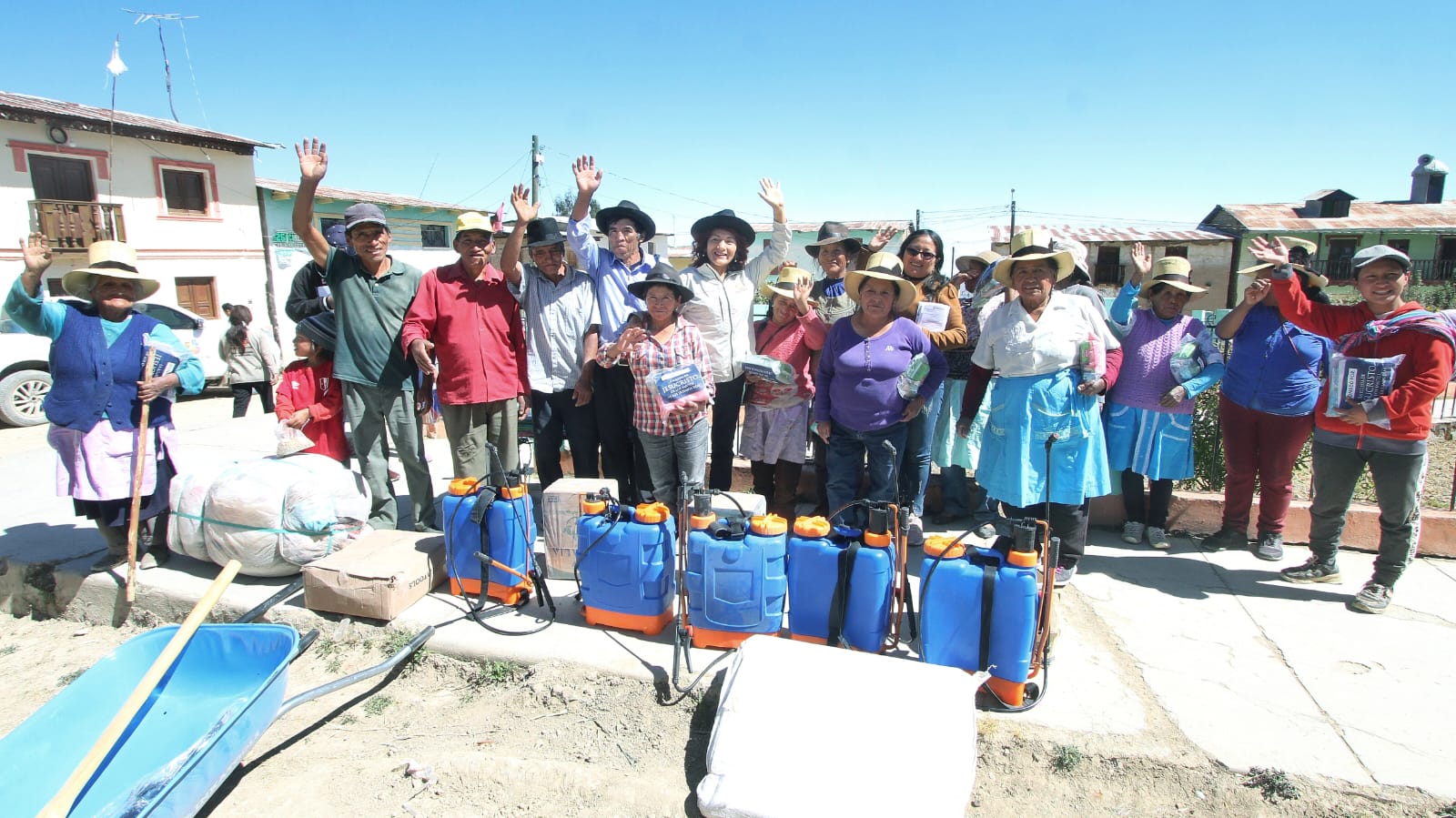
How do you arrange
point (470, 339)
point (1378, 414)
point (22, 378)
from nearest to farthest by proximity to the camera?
point (1378, 414)
point (470, 339)
point (22, 378)

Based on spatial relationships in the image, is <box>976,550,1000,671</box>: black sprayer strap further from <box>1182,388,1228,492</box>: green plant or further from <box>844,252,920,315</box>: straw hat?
<box>1182,388,1228,492</box>: green plant

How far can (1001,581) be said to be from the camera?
2881 mm

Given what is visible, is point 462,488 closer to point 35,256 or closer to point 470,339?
point 470,339

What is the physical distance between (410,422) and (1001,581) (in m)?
3.56

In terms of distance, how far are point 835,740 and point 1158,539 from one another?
3.26 metres

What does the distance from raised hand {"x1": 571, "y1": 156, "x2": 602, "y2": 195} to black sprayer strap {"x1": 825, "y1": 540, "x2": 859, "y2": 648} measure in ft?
8.38

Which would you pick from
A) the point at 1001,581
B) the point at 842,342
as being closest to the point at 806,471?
the point at 842,342

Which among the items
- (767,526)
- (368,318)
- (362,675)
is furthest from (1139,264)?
(362,675)

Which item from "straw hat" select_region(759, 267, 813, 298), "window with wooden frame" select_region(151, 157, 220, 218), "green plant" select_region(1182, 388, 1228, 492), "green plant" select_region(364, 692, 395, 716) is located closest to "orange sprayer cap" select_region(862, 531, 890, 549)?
"straw hat" select_region(759, 267, 813, 298)

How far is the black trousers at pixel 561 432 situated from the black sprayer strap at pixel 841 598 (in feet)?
7.02

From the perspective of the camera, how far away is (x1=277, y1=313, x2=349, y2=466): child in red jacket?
4680 mm

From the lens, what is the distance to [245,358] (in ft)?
32.1

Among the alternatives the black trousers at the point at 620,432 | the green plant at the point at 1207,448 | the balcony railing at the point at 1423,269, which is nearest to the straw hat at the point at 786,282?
the black trousers at the point at 620,432

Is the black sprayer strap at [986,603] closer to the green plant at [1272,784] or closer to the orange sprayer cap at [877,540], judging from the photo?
the orange sprayer cap at [877,540]
